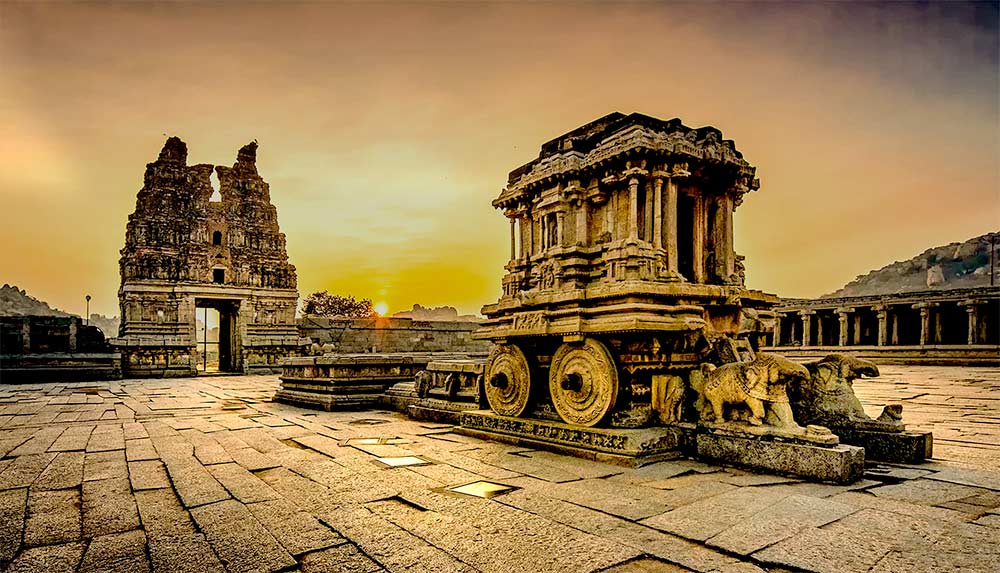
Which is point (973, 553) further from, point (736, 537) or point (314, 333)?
point (314, 333)

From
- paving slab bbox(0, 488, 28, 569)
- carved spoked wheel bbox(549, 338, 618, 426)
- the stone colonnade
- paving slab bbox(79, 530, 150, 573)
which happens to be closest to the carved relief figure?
carved spoked wheel bbox(549, 338, 618, 426)

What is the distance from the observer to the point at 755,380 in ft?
15.7

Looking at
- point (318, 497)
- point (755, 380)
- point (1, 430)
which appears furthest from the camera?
point (1, 430)

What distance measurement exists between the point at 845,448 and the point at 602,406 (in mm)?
2069

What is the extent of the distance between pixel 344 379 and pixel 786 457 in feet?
25.6

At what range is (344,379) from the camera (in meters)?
10.1

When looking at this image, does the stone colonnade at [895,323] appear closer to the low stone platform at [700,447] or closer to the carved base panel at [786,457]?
the low stone platform at [700,447]

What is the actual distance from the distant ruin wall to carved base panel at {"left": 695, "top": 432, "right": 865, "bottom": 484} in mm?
20639

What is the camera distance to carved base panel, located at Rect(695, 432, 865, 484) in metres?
4.10

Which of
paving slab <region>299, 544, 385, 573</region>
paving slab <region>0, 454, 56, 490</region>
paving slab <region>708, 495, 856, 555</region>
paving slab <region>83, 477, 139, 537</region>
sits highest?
paving slab <region>708, 495, 856, 555</region>

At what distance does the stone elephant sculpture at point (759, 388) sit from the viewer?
471cm

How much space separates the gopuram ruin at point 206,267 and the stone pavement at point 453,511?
19.5 metres

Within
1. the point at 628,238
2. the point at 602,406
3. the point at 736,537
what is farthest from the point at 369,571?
the point at 628,238

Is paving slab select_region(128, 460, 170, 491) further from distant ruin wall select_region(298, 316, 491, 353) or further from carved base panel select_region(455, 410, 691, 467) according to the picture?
distant ruin wall select_region(298, 316, 491, 353)
